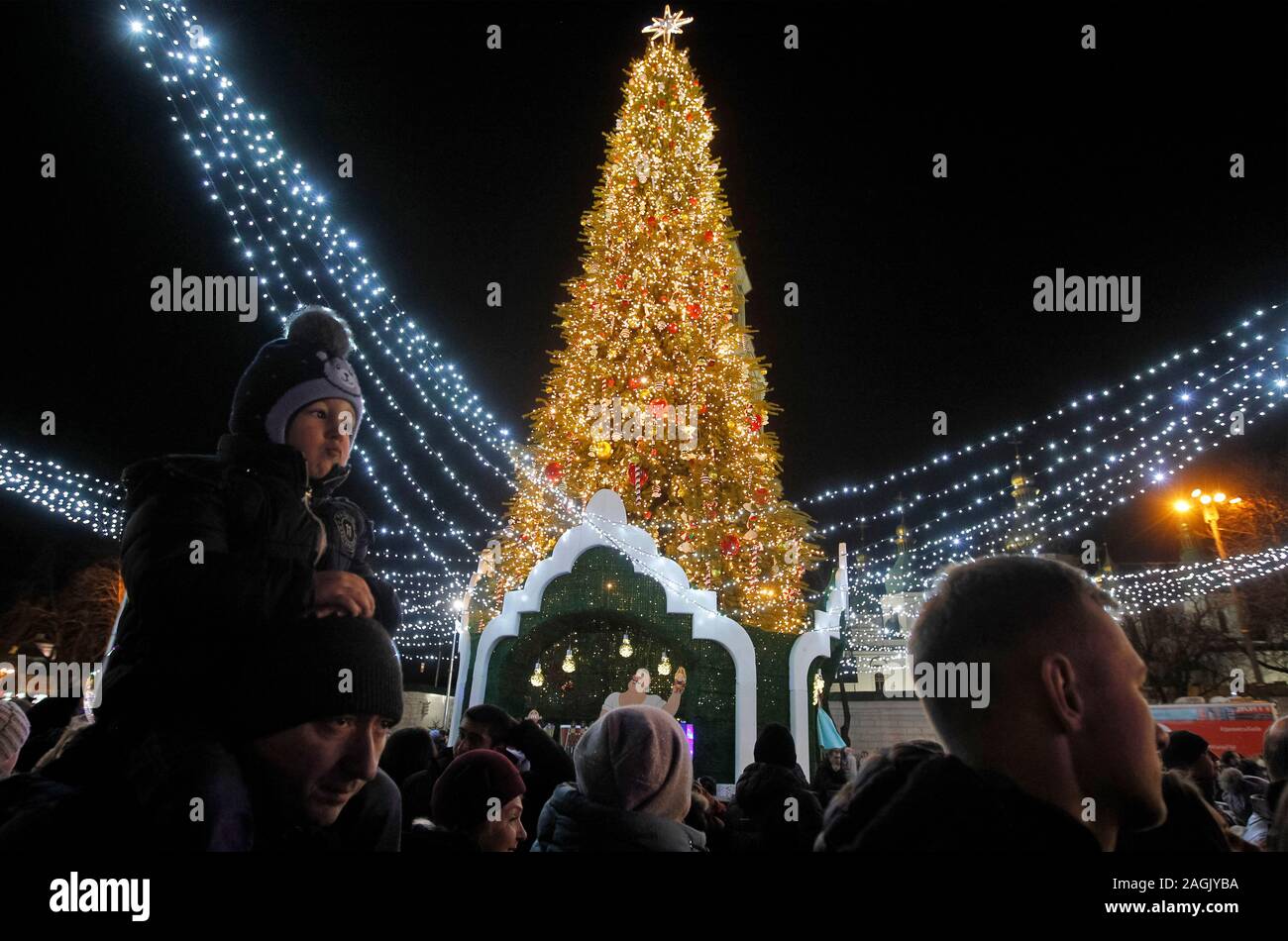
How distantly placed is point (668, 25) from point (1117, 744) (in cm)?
1664

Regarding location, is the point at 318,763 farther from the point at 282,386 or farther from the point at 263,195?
the point at 263,195

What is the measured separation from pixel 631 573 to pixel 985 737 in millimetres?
8747

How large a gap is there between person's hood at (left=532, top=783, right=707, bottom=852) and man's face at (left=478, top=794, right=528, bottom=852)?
409 millimetres

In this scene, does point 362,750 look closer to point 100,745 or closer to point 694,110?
point 100,745

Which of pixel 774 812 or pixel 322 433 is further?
pixel 774 812

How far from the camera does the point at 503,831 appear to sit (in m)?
3.13

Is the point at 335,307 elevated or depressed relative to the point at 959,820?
elevated

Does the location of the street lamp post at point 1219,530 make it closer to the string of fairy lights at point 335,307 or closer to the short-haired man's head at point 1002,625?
the string of fairy lights at point 335,307

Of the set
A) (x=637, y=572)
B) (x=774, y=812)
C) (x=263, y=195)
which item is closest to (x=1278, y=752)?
(x=774, y=812)

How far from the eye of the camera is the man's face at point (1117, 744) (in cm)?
133

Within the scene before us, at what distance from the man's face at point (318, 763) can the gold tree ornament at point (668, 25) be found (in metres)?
16.3

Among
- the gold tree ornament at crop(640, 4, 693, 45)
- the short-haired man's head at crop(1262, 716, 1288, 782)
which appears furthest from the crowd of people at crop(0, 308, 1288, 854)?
the gold tree ornament at crop(640, 4, 693, 45)
